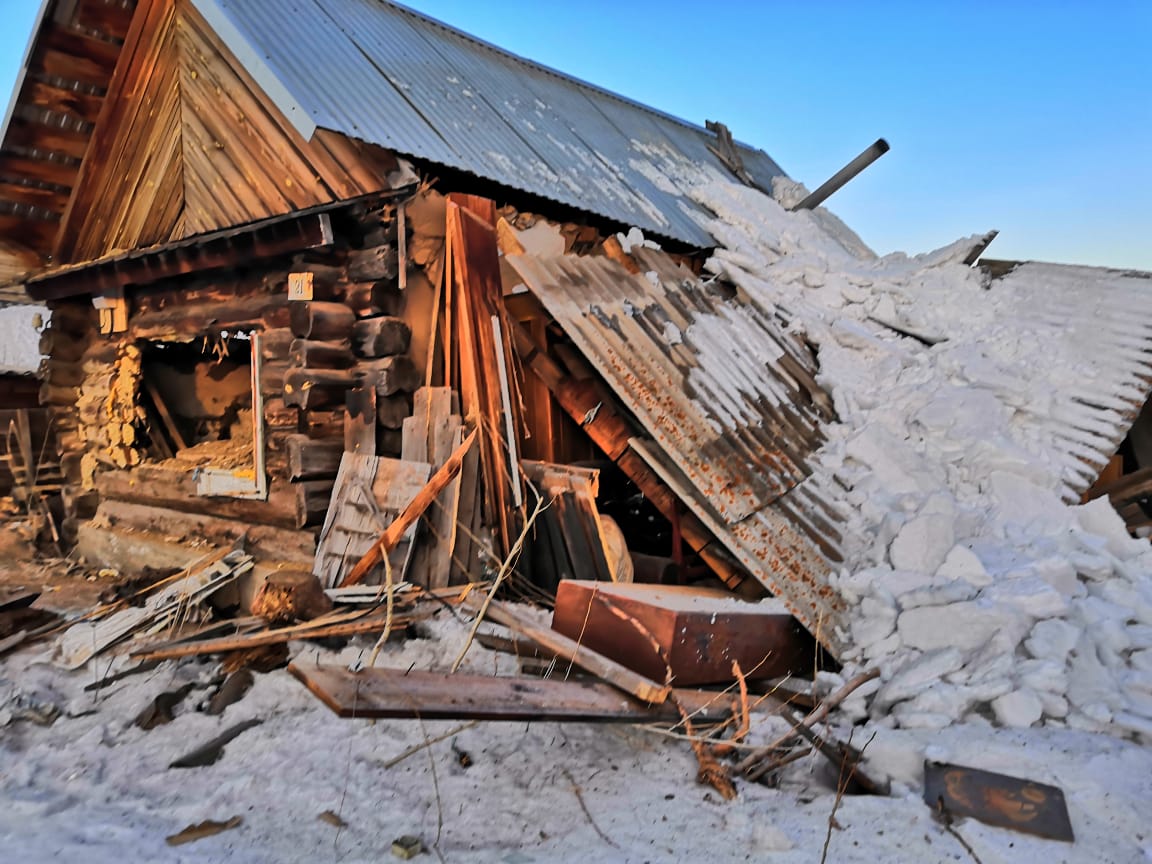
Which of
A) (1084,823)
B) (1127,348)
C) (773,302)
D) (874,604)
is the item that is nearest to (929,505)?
(874,604)

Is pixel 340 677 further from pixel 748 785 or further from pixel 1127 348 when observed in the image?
pixel 1127 348

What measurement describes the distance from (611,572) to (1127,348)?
5.48m

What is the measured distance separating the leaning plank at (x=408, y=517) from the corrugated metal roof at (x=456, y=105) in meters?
A: 2.41

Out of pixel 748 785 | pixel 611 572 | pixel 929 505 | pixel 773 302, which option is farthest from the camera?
pixel 773 302

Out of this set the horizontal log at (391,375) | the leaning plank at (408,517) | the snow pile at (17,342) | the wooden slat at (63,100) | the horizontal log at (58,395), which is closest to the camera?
the leaning plank at (408,517)

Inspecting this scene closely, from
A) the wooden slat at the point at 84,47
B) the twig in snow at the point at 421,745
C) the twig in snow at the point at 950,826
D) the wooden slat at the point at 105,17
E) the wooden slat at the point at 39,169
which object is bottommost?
the twig in snow at the point at 950,826

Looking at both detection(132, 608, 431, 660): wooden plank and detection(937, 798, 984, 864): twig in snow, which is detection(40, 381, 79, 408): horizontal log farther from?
detection(937, 798, 984, 864): twig in snow

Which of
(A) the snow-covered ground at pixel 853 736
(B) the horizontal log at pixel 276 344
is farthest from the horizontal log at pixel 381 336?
(A) the snow-covered ground at pixel 853 736

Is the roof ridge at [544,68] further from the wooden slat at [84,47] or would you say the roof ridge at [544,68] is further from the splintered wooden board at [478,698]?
the splintered wooden board at [478,698]

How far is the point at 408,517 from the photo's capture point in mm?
4992

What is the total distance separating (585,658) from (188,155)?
648 cm

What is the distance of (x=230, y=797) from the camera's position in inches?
119

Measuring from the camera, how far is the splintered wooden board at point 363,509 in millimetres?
5168

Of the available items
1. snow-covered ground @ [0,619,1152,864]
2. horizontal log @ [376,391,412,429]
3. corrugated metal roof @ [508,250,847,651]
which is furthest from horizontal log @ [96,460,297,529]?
corrugated metal roof @ [508,250,847,651]
